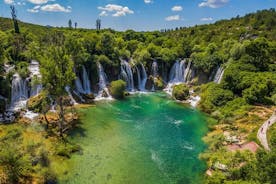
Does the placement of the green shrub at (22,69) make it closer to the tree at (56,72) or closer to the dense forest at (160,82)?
the dense forest at (160,82)

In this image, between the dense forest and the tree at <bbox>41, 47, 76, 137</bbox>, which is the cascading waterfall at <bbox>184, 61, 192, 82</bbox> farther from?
the tree at <bbox>41, 47, 76, 137</bbox>

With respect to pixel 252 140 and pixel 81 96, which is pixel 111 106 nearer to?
pixel 81 96

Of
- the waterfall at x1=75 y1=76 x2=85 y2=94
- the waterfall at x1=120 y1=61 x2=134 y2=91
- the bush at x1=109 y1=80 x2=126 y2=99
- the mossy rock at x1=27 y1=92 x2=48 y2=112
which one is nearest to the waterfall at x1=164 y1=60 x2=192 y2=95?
the waterfall at x1=120 y1=61 x2=134 y2=91

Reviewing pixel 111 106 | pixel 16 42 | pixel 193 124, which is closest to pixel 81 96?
pixel 111 106

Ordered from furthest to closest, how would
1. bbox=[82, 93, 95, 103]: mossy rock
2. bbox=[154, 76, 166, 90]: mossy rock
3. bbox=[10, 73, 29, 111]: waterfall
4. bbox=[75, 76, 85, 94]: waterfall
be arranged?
bbox=[154, 76, 166, 90]: mossy rock, bbox=[75, 76, 85, 94]: waterfall, bbox=[82, 93, 95, 103]: mossy rock, bbox=[10, 73, 29, 111]: waterfall

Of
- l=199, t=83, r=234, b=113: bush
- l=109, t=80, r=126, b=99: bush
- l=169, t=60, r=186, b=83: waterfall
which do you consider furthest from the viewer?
l=169, t=60, r=186, b=83: waterfall

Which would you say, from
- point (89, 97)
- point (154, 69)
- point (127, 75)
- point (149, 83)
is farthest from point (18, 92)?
point (154, 69)

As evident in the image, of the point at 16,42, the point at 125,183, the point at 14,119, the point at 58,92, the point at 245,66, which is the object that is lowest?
the point at 125,183

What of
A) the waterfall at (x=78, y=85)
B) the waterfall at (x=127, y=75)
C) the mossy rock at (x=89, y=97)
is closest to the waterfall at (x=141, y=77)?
the waterfall at (x=127, y=75)
